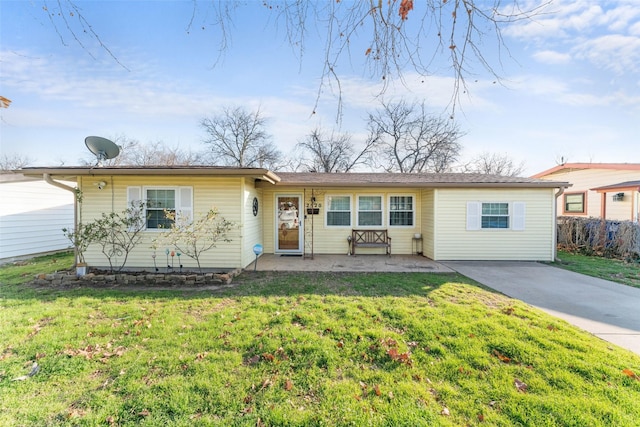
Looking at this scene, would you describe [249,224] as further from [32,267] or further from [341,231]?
[32,267]

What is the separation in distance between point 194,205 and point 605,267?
11150mm

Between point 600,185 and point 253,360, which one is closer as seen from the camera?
point 253,360

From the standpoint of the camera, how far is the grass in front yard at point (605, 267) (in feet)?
20.6

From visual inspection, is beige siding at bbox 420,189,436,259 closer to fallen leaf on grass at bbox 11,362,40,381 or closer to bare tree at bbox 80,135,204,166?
fallen leaf on grass at bbox 11,362,40,381

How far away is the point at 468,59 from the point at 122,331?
4.71 metres

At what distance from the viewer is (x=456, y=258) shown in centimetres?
851

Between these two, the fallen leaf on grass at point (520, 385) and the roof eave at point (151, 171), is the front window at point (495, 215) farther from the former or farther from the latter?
the fallen leaf on grass at point (520, 385)

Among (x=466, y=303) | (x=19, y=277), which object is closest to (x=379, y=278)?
(x=466, y=303)

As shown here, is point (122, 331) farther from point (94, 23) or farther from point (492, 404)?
point (492, 404)

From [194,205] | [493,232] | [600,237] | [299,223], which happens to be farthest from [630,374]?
[600,237]

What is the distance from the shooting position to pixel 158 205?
7.11 m

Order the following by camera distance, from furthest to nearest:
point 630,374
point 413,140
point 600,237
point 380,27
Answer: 1. point 413,140
2. point 600,237
3. point 630,374
4. point 380,27

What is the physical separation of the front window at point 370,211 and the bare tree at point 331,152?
1487cm

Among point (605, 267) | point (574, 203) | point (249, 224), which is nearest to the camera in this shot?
point (605, 267)
